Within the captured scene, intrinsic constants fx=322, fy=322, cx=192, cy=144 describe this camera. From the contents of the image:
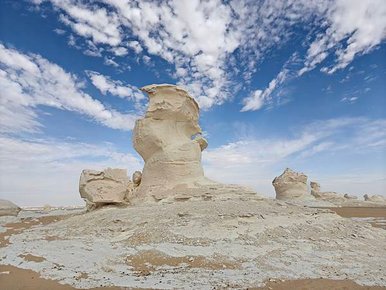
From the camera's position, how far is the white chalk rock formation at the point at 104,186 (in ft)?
49.7

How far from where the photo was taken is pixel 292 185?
120 feet

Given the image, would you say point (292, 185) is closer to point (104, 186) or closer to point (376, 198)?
point (376, 198)

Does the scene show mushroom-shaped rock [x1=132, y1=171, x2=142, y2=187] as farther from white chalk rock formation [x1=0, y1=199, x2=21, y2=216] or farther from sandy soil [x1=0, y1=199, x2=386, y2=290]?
white chalk rock formation [x1=0, y1=199, x2=21, y2=216]

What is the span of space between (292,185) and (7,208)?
91.9 ft

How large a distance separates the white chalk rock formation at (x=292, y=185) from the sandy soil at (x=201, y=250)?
77.6ft

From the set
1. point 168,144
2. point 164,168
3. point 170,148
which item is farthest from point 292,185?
point 164,168

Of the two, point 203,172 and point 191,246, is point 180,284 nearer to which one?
point 191,246

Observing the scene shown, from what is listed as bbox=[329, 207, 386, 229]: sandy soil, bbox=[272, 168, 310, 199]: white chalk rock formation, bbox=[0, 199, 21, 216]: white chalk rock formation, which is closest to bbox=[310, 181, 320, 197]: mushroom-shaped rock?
bbox=[272, 168, 310, 199]: white chalk rock formation

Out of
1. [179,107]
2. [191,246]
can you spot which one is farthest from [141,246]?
[179,107]

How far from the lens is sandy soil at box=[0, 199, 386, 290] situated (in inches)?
255

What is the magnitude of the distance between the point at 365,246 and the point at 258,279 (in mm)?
5449

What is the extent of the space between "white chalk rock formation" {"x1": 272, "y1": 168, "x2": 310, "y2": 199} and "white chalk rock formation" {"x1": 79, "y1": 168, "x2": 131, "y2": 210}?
2494 cm

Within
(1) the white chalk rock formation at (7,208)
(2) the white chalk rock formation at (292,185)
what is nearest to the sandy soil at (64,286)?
(1) the white chalk rock formation at (7,208)

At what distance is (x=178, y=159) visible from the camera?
597 inches
